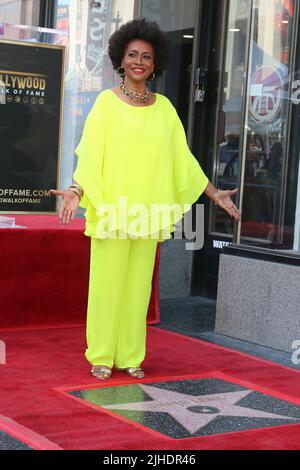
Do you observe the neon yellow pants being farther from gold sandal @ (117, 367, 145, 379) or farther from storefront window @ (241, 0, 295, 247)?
storefront window @ (241, 0, 295, 247)

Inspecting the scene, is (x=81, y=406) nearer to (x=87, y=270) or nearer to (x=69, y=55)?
(x=87, y=270)

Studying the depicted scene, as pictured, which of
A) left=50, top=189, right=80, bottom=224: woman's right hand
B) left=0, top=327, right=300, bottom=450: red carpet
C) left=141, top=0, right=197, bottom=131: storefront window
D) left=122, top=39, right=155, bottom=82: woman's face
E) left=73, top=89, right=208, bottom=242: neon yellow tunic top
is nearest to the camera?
left=0, top=327, right=300, bottom=450: red carpet

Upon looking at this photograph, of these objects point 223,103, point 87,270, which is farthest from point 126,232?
point 223,103

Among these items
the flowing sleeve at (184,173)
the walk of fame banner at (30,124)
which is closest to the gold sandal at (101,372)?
the flowing sleeve at (184,173)

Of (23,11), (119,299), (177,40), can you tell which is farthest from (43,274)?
(23,11)

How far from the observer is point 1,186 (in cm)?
646

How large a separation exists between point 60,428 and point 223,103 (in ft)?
14.8

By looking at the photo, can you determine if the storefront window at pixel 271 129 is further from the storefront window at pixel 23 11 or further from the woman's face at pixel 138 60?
the storefront window at pixel 23 11

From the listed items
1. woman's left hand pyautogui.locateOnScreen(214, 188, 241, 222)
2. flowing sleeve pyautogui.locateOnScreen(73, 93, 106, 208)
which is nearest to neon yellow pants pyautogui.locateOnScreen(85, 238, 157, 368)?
flowing sleeve pyautogui.locateOnScreen(73, 93, 106, 208)

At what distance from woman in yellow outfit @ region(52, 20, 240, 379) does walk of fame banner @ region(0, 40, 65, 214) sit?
1546mm

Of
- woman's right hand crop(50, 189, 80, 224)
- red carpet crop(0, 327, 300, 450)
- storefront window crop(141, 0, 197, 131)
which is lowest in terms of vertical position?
red carpet crop(0, 327, 300, 450)

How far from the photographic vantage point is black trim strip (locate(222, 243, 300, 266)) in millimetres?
5961

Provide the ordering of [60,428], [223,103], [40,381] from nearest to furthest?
1. [60,428]
2. [40,381]
3. [223,103]

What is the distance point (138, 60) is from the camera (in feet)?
16.3
